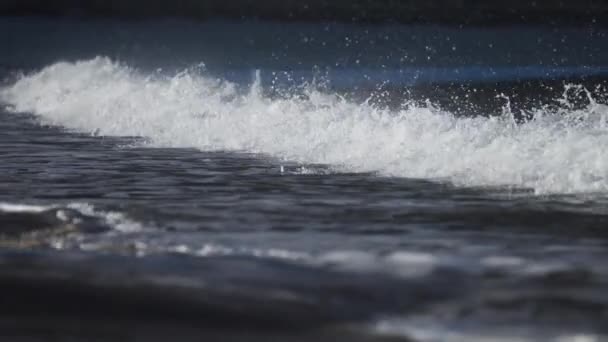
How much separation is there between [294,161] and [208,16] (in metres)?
83.4

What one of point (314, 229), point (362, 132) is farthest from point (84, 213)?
point (362, 132)

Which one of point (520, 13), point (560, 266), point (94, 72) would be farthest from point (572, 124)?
point (520, 13)

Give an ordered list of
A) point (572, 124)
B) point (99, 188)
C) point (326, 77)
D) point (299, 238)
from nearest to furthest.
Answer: point (299, 238)
point (99, 188)
point (572, 124)
point (326, 77)

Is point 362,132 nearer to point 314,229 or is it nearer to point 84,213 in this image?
point 84,213

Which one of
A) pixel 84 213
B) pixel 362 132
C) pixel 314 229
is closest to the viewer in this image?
pixel 314 229

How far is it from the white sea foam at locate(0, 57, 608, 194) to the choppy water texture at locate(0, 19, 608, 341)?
40 millimetres

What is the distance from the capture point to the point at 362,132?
45.6ft

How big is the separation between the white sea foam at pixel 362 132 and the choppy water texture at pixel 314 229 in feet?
0.13

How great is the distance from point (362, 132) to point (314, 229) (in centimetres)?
616

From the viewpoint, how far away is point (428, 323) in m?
5.30

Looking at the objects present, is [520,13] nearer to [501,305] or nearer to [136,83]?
[136,83]


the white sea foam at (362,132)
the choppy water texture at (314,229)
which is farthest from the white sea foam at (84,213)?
the white sea foam at (362,132)

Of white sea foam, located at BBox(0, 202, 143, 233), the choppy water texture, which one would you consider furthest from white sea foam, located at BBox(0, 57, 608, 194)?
white sea foam, located at BBox(0, 202, 143, 233)

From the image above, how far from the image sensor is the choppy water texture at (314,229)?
17.9 feet
